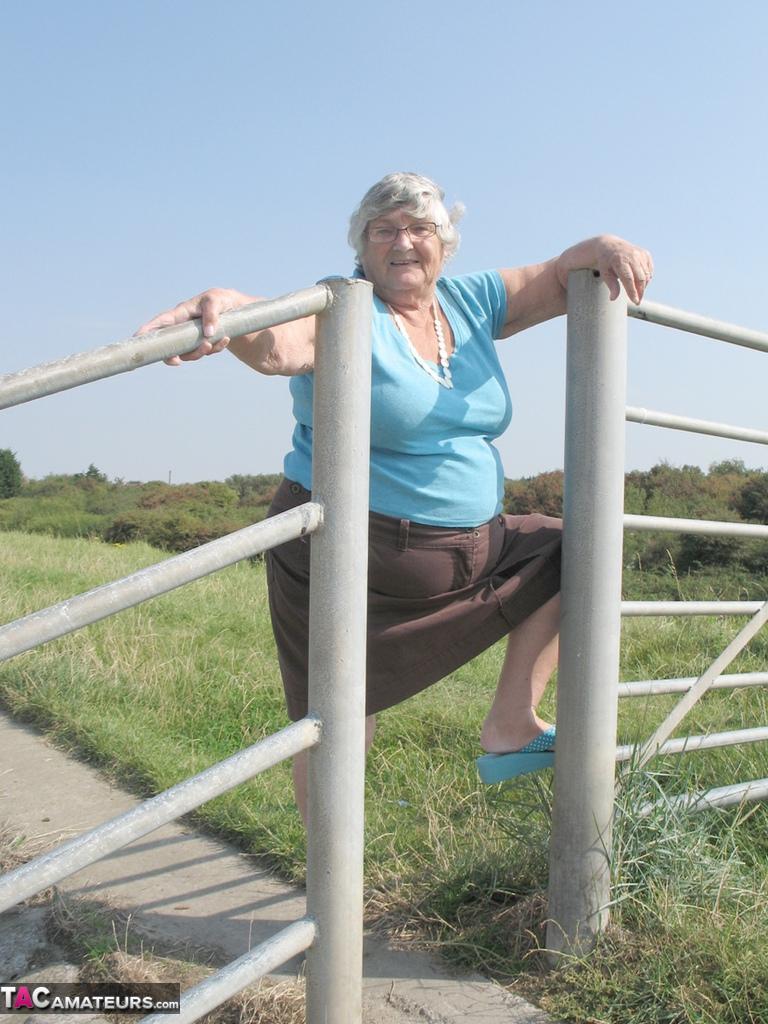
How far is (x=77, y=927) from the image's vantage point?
Answer: 2.47 meters

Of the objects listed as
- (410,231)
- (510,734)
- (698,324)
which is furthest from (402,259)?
(510,734)

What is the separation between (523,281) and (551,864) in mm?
1314

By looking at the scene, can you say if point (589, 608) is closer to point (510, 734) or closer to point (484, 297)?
point (510, 734)

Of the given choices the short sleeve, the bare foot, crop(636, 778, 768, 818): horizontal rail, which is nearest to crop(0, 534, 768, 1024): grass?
crop(636, 778, 768, 818): horizontal rail

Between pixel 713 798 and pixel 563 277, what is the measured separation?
1219 mm

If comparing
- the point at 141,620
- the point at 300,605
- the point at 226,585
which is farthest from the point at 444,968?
the point at 226,585

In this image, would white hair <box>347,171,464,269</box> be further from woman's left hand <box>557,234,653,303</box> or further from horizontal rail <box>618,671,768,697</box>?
horizontal rail <box>618,671,768,697</box>

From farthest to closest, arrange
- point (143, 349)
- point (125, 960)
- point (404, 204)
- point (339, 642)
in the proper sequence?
point (404, 204)
point (125, 960)
point (339, 642)
point (143, 349)

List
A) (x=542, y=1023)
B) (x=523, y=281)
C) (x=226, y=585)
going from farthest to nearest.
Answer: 1. (x=226, y=585)
2. (x=523, y=281)
3. (x=542, y=1023)

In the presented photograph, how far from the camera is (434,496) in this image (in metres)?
2.29

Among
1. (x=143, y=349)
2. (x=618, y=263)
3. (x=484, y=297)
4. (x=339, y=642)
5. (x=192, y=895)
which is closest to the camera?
(x=143, y=349)

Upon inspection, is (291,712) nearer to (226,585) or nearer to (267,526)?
(267,526)

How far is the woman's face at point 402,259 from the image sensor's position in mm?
2365

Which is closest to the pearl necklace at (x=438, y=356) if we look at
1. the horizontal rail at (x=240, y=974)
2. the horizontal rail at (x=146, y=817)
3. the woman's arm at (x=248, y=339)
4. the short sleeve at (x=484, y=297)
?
the short sleeve at (x=484, y=297)
